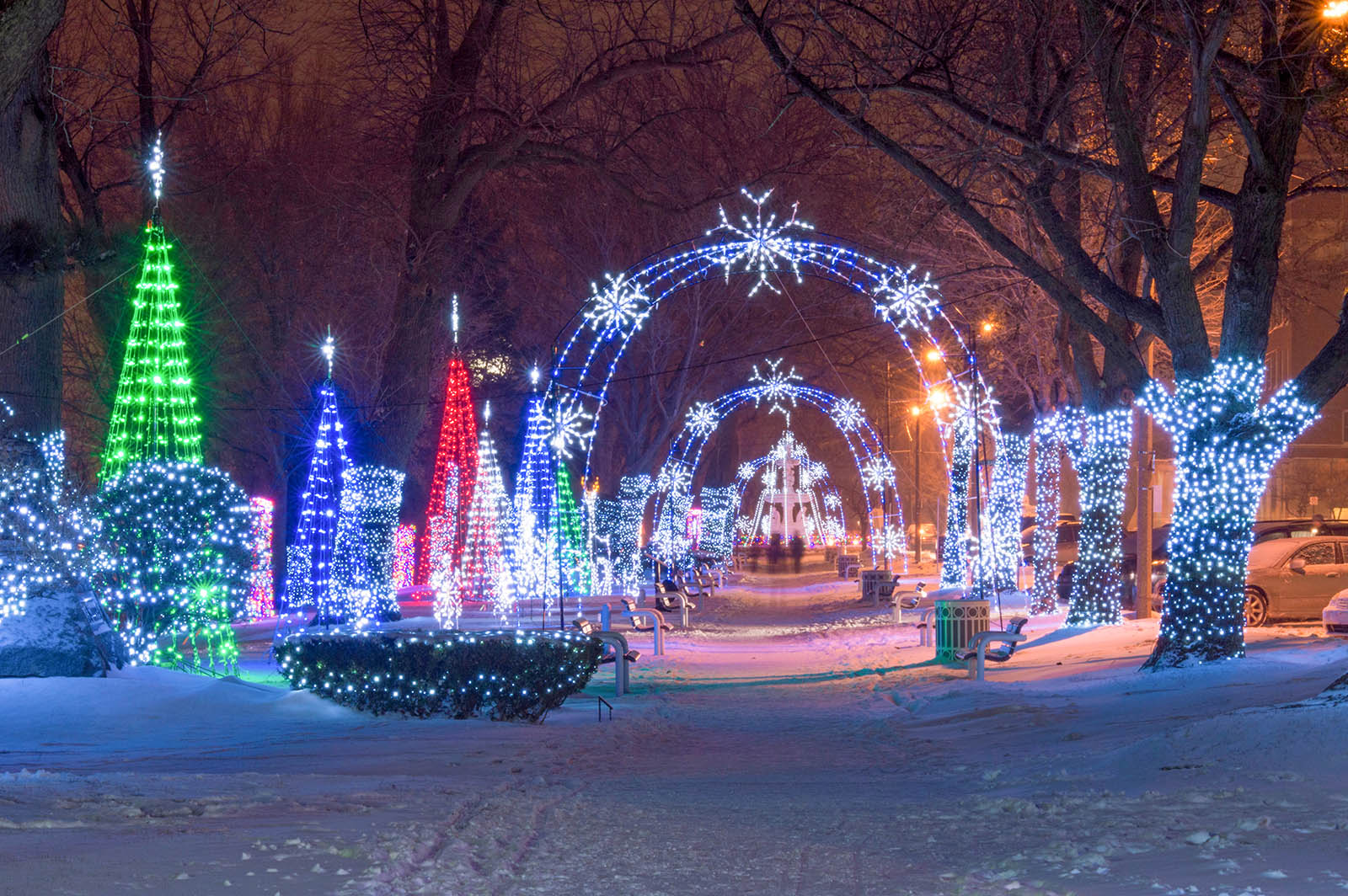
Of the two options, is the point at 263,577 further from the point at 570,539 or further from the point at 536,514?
the point at 570,539

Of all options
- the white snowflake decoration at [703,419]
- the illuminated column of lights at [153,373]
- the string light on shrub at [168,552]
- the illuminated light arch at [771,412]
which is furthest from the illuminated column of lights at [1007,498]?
the illuminated column of lights at [153,373]

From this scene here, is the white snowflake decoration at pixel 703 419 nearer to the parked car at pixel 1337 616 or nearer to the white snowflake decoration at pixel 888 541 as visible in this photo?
the white snowflake decoration at pixel 888 541

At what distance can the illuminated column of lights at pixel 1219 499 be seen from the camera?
560 inches

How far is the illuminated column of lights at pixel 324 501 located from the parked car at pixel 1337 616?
1587 centimetres

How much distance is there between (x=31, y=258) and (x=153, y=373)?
7.47ft

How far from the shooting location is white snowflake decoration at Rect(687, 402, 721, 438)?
4281 centimetres

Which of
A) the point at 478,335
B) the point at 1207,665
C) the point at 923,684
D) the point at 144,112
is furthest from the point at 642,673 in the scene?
the point at 478,335

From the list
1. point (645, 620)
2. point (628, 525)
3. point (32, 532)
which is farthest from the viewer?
point (628, 525)

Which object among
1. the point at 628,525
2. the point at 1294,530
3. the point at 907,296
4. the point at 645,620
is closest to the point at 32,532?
the point at 907,296

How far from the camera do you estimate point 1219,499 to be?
47.1 ft

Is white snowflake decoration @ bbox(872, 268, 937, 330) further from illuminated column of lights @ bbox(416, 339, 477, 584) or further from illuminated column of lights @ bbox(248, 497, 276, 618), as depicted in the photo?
illuminated column of lights @ bbox(248, 497, 276, 618)

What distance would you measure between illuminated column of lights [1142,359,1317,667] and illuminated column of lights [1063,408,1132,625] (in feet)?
20.6

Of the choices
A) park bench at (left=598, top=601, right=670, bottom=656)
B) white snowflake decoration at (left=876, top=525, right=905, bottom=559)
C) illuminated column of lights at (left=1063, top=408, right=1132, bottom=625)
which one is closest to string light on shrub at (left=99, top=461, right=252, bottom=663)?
park bench at (left=598, top=601, right=670, bottom=656)

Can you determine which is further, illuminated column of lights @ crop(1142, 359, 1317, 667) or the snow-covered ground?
illuminated column of lights @ crop(1142, 359, 1317, 667)
